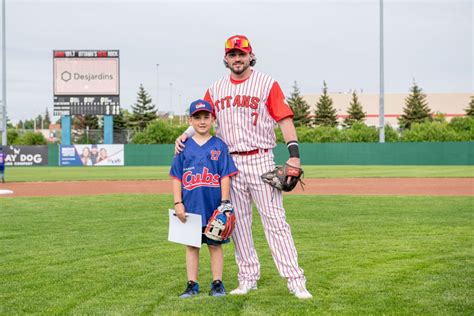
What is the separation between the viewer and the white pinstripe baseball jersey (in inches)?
198

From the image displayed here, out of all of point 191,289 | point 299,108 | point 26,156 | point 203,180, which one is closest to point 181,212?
point 203,180

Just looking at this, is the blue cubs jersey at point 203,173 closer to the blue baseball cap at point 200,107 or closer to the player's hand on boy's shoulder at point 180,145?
the player's hand on boy's shoulder at point 180,145

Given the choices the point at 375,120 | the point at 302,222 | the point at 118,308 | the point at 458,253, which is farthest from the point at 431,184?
the point at 375,120

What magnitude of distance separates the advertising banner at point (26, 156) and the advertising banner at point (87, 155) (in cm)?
116

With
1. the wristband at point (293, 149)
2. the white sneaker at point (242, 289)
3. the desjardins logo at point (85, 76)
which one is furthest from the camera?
the desjardins logo at point (85, 76)

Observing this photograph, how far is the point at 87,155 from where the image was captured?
4088 centimetres

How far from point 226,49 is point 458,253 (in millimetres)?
3408

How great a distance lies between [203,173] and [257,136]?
479 mm

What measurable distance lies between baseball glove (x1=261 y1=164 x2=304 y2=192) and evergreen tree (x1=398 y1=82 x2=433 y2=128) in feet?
247

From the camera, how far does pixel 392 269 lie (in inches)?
240

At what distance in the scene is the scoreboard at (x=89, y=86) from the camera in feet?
143

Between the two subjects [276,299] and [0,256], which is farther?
[0,256]

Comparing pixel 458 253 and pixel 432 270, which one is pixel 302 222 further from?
pixel 432 270

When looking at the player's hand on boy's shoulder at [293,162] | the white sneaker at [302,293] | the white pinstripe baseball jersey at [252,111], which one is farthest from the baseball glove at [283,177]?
the white sneaker at [302,293]
